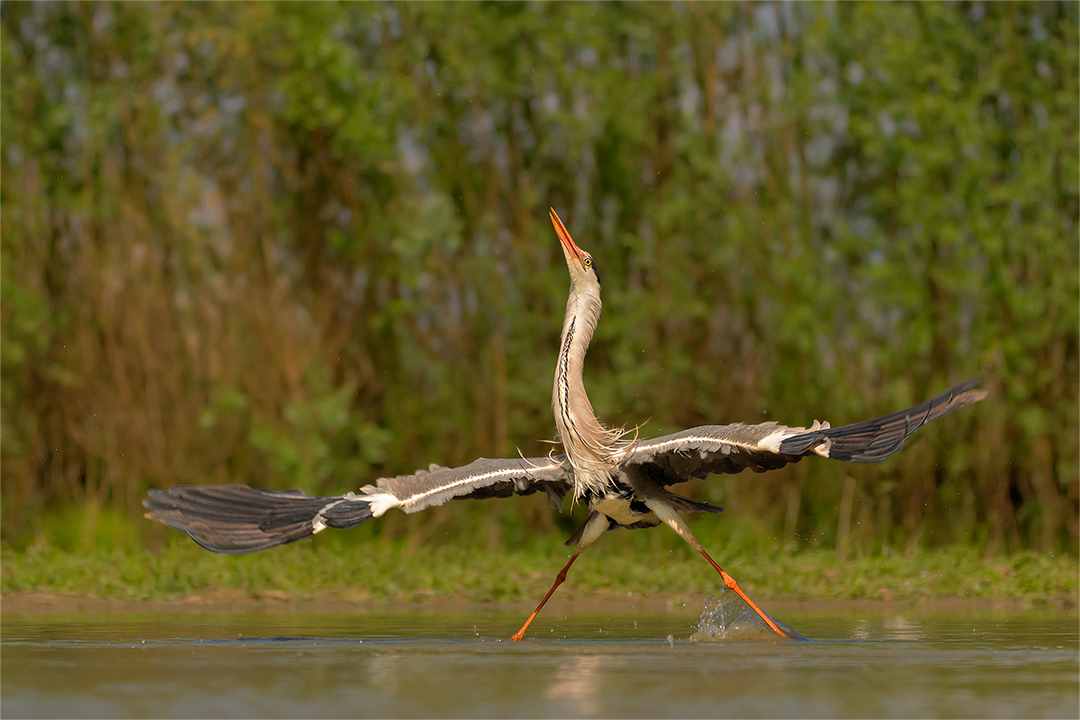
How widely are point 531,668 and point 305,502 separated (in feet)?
6.55

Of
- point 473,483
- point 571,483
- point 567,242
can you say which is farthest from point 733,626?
point 567,242

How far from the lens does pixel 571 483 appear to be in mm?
9172

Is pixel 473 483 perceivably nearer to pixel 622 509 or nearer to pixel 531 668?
pixel 622 509

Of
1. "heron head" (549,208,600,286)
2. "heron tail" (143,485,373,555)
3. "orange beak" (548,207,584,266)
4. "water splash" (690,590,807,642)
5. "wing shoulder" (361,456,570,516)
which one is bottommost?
Result: "water splash" (690,590,807,642)

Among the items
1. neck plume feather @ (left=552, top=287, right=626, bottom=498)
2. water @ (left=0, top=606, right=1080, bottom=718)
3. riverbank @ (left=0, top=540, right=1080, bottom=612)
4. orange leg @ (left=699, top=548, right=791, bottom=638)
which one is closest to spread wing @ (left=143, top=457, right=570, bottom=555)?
neck plume feather @ (left=552, top=287, right=626, bottom=498)

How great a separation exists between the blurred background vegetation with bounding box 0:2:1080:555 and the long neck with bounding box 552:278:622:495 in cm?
490

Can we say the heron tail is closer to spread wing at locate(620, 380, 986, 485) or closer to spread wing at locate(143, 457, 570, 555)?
spread wing at locate(143, 457, 570, 555)

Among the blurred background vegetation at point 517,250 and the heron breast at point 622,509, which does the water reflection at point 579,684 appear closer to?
the heron breast at point 622,509

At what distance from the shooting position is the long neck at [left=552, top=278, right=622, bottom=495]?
891cm

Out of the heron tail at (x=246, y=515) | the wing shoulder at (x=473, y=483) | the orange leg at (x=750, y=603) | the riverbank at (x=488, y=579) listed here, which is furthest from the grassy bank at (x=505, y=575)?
the heron tail at (x=246, y=515)

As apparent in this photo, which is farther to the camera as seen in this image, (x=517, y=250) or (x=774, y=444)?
(x=517, y=250)

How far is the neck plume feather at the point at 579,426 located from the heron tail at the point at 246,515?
120 centimetres

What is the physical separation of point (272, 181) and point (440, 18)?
7.23 ft

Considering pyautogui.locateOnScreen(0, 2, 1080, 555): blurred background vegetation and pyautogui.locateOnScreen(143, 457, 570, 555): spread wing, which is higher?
pyautogui.locateOnScreen(0, 2, 1080, 555): blurred background vegetation
